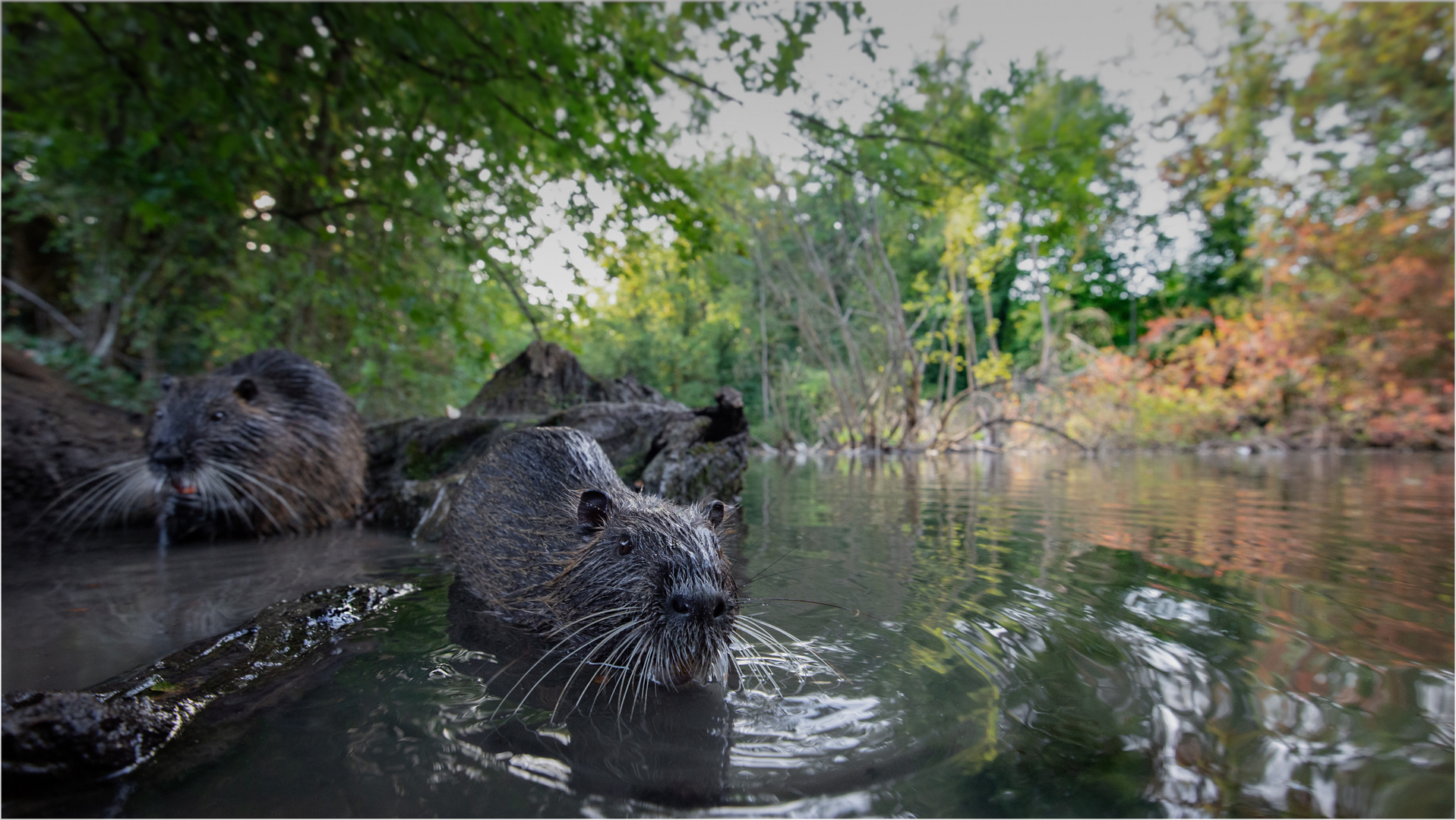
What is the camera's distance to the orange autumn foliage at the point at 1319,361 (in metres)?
9.73

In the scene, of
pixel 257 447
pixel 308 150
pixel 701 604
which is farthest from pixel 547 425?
pixel 308 150

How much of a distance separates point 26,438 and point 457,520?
13.0ft

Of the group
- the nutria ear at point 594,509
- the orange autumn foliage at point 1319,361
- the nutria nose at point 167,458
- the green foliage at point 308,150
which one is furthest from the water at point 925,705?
the orange autumn foliage at point 1319,361

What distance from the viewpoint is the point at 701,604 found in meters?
1.83

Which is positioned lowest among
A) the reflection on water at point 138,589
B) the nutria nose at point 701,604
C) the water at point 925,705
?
the reflection on water at point 138,589

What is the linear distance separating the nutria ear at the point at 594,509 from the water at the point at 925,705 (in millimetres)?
482

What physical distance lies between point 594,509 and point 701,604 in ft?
2.33

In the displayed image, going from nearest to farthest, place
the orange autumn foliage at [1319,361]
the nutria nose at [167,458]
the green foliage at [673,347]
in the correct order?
1. the nutria nose at [167,458]
2. the orange autumn foliage at [1319,361]
3. the green foliage at [673,347]

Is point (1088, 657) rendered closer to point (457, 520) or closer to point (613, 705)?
point (613, 705)

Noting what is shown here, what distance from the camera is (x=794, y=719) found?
1500 mm

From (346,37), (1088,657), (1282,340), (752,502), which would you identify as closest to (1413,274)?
(1282,340)

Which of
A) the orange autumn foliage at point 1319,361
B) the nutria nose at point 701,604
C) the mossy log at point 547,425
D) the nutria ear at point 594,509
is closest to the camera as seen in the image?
the nutria nose at point 701,604

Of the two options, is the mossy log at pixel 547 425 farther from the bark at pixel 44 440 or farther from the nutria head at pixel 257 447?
the bark at pixel 44 440

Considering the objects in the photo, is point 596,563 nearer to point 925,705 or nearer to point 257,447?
point 925,705
